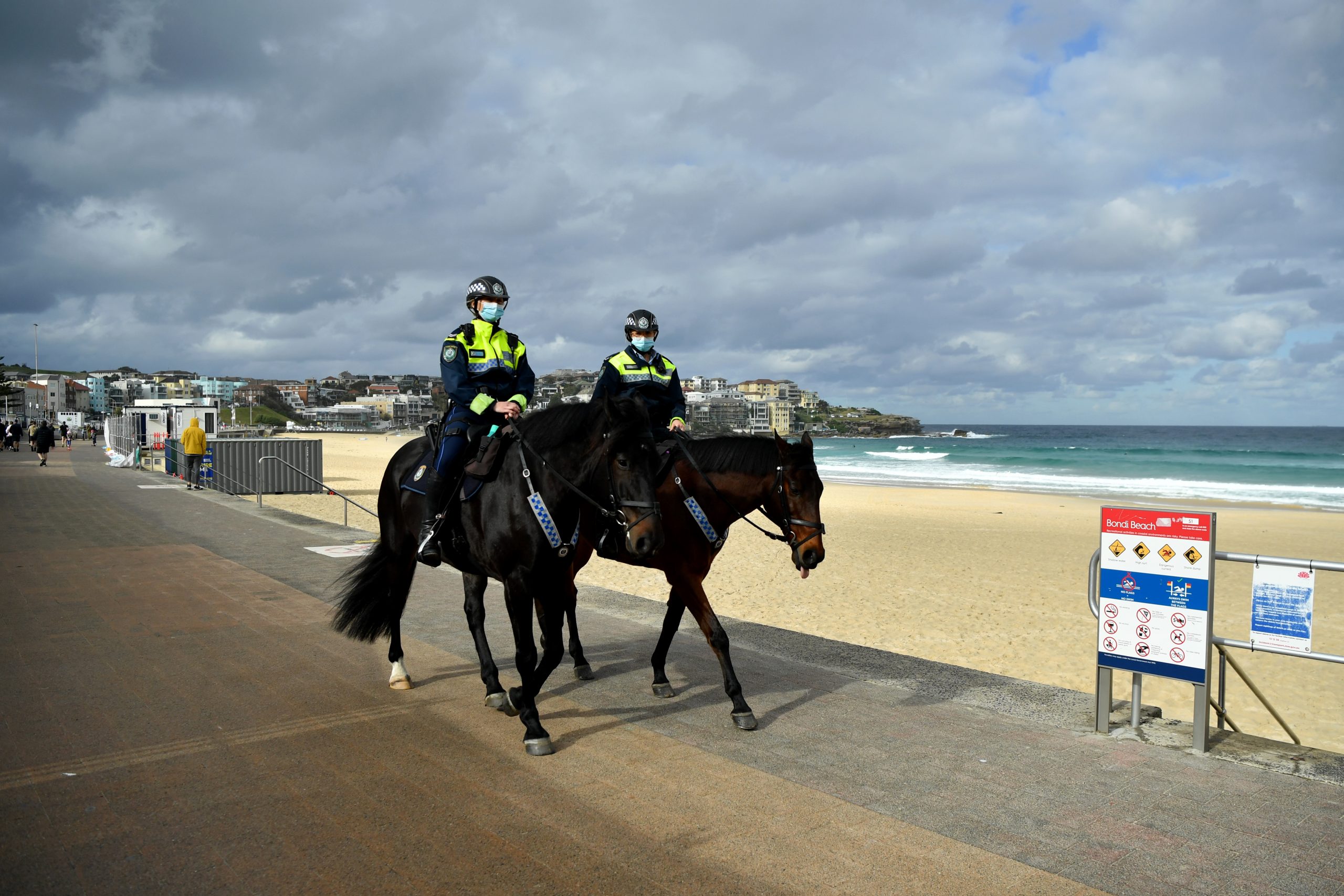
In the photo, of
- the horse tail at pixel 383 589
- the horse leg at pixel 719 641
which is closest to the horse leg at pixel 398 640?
the horse tail at pixel 383 589

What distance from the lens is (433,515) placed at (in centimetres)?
571

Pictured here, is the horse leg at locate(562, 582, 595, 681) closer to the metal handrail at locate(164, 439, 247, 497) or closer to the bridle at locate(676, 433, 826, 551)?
the bridle at locate(676, 433, 826, 551)

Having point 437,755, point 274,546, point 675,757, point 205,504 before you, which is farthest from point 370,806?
point 205,504

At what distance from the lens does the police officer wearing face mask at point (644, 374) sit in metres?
6.53

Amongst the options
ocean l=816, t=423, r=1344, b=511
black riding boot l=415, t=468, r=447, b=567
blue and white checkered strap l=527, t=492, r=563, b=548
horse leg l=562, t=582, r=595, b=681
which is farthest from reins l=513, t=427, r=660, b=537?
ocean l=816, t=423, r=1344, b=511

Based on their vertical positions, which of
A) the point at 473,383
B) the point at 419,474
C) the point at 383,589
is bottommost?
the point at 383,589

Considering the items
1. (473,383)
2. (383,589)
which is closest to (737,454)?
(473,383)

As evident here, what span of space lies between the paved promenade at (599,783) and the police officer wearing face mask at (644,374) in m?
2.02

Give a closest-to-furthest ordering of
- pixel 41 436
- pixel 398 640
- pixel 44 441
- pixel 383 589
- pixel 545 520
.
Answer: pixel 545 520
pixel 398 640
pixel 383 589
pixel 44 441
pixel 41 436

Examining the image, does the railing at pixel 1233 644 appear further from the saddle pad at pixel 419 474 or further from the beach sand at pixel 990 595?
the saddle pad at pixel 419 474

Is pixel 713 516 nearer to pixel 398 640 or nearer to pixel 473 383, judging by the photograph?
pixel 473 383

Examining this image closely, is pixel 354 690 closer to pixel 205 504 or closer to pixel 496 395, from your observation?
pixel 496 395

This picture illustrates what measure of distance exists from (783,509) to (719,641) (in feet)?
3.23

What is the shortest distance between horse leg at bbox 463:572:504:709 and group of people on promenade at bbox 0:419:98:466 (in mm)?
33055
